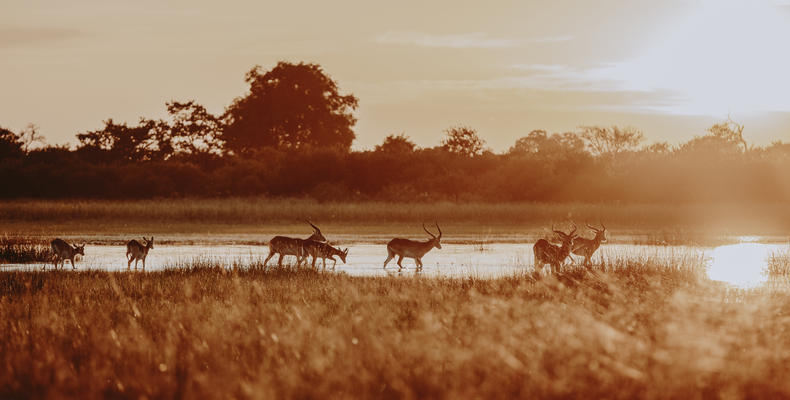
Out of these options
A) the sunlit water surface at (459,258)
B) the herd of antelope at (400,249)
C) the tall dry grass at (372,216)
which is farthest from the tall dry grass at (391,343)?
the tall dry grass at (372,216)

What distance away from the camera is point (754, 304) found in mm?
14883

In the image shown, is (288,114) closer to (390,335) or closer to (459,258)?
(459,258)

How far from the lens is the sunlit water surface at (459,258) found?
21078 mm

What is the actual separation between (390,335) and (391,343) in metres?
0.53

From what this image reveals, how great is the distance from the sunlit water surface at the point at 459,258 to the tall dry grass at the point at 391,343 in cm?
422

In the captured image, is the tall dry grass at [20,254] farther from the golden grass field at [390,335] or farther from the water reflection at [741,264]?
the water reflection at [741,264]

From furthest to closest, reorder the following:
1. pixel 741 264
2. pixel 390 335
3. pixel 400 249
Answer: pixel 741 264
pixel 400 249
pixel 390 335

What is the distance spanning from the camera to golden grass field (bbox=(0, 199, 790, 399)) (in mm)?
9102

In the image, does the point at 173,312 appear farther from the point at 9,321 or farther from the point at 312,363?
the point at 312,363

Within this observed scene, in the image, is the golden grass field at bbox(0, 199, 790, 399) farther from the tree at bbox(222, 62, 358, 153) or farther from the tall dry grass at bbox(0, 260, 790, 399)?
the tree at bbox(222, 62, 358, 153)

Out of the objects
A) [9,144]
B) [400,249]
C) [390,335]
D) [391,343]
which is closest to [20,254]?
[400,249]

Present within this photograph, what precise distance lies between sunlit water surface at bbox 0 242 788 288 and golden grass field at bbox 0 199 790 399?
0.81 m

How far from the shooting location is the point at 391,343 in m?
10.7

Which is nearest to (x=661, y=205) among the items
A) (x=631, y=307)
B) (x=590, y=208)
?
(x=590, y=208)
